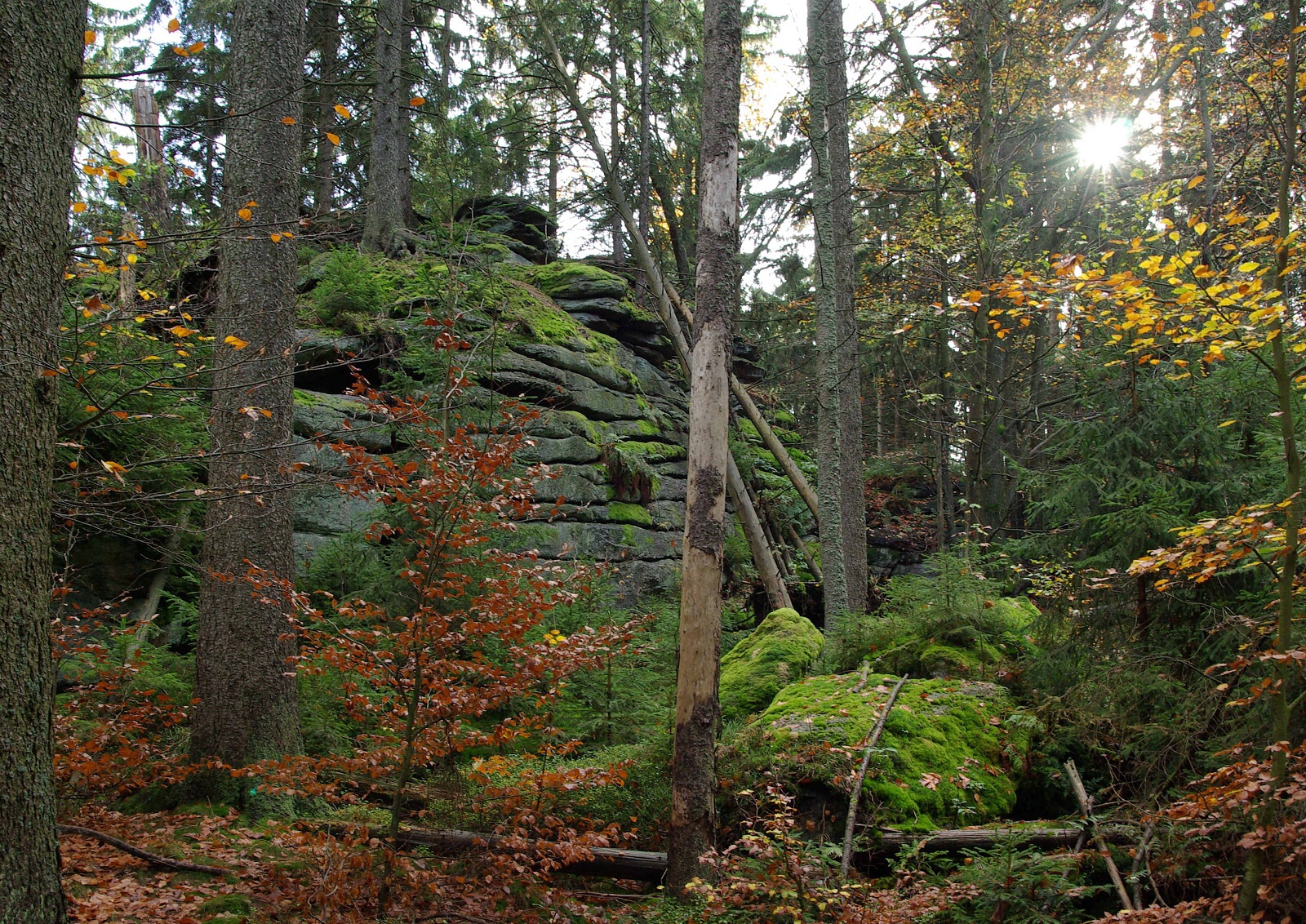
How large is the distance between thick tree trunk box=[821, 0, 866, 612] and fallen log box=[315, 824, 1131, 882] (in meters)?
5.69

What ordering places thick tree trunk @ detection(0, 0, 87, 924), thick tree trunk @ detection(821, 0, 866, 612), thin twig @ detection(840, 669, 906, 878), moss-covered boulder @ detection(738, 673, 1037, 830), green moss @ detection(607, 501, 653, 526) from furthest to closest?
green moss @ detection(607, 501, 653, 526) < thick tree trunk @ detection(821, 0, 866, 612) < moss-covered boulder @ detection(738, 673, 1037, 830) < thin twig @ detection(840, 669, 906, 878) < thick tree trunk @ detection(0, 0, 87, 924)

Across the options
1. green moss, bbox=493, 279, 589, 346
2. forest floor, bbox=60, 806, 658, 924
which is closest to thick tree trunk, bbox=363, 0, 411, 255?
green moss, bbox=493, 279, 589, 346

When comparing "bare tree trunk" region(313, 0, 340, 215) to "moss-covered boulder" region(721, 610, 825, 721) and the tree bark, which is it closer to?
"moss-covered boulder" region(721, 610, 825, 721)

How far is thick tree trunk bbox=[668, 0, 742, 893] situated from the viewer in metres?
4.90

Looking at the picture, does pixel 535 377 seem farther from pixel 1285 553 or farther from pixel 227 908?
pixel 1285 553

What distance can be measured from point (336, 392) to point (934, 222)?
12313 mm

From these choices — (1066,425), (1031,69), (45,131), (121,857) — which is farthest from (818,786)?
(1031,69)

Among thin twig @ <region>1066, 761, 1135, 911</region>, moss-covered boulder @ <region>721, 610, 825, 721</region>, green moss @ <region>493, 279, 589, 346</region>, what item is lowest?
thin twig @ <region>1066, 761, 1135, 911</region>

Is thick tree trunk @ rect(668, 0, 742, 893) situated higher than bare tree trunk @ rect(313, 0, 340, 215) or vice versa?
bare tree trunk @ rect(313, 0, 340, 215)

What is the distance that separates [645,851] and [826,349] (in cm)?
715

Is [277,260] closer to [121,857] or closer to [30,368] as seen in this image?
[30,368]

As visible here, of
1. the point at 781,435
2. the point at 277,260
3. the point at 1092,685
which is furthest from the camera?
the point at 781,435

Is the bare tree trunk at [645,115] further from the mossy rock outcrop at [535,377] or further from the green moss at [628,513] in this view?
the green moss at [628,513]

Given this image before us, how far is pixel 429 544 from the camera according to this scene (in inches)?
168
